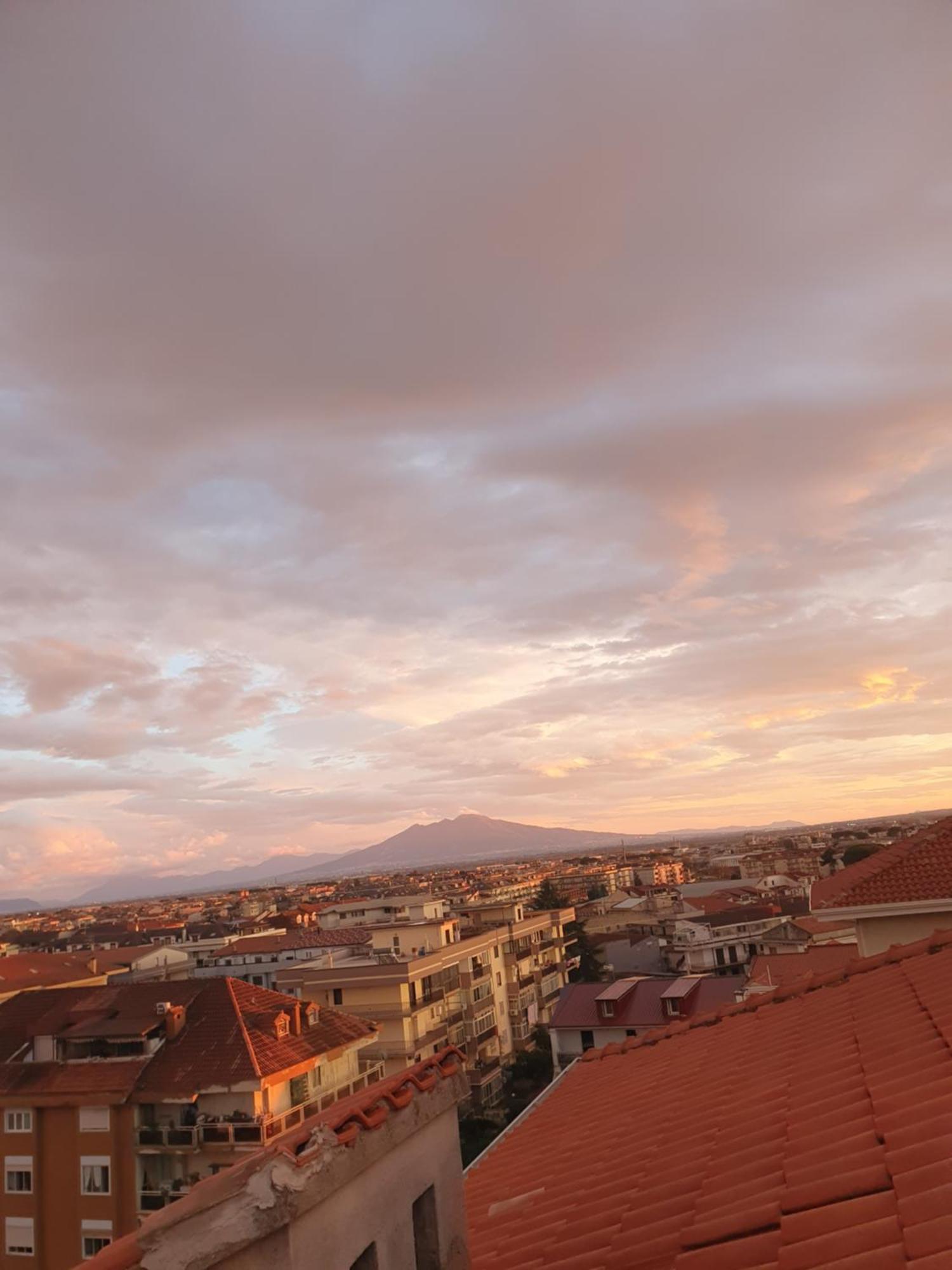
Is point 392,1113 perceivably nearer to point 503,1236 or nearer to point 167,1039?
point 503,1236

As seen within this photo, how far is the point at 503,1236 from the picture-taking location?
5531 mm

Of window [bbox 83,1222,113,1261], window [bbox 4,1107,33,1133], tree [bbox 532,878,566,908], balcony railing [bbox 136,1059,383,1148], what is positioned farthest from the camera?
tree [bbox 532,878,566,908]

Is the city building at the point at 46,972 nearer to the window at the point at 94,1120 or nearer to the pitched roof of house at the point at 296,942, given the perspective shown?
the pitched roof of house at the point at 296,942

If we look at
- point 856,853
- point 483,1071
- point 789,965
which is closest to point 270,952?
point 483,1071

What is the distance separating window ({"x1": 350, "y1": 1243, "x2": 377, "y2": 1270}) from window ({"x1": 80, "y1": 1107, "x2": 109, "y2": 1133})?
89.0ft

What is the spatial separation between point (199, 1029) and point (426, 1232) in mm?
27649

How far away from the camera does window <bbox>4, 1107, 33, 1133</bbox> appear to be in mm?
26609

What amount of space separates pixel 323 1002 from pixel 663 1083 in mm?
33068

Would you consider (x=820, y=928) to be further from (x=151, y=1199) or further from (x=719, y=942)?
(x=151, y=1199)

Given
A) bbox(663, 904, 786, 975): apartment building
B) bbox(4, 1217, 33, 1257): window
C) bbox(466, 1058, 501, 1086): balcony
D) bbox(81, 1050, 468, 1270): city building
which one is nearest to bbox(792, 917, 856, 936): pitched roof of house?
bbox(663, 904, 786, 975): apartment building

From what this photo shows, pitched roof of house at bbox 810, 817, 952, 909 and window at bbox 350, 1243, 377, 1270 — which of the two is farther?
pitched roof of house at bbox 810, 817, 952, 909

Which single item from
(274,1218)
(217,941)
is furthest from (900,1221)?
(217,941)

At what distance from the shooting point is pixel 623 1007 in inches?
1379

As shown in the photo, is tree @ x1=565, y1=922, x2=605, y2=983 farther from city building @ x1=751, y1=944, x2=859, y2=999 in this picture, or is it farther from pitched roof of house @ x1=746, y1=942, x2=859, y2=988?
pitched roof of house @ x1=746, y1=942, x2=859, y2=988
